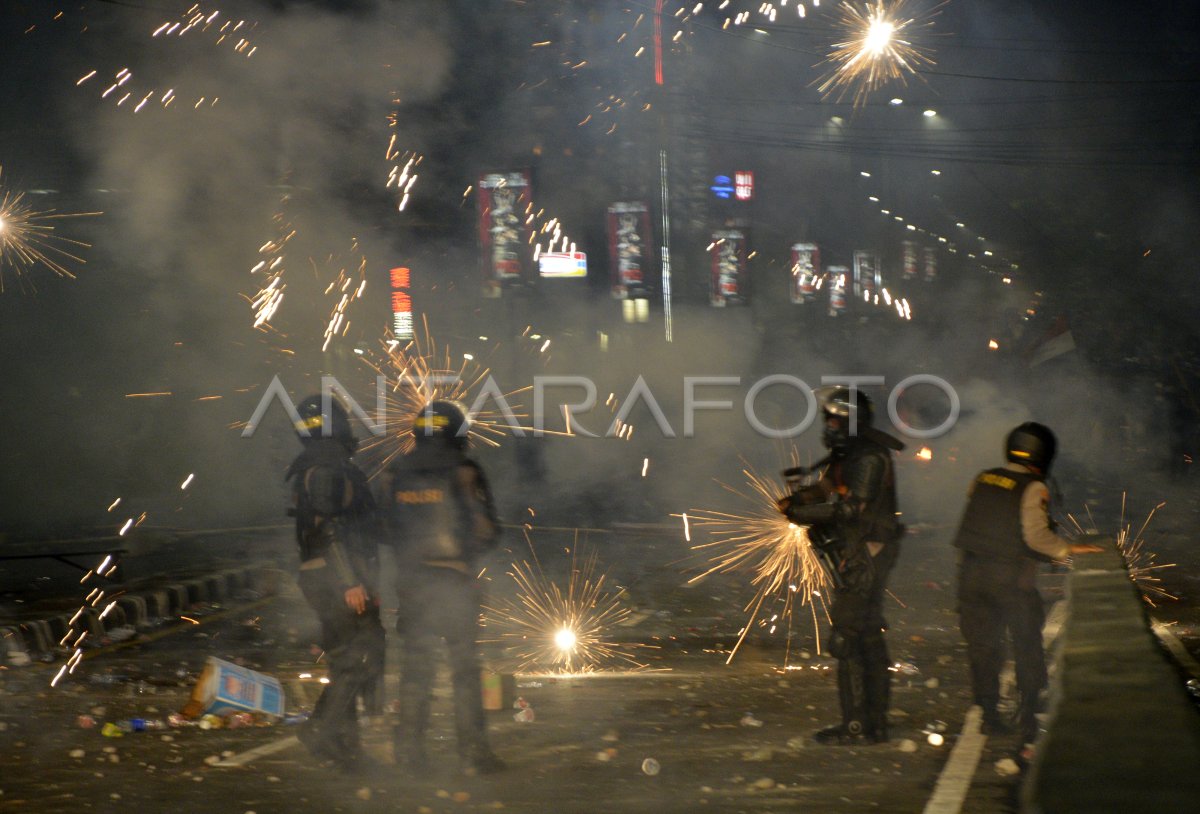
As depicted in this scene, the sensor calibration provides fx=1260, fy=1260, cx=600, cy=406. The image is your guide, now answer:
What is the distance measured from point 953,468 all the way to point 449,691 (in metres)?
12.9

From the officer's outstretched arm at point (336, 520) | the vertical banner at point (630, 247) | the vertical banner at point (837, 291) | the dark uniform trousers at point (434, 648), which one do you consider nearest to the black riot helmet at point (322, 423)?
the officer's outstretched arm at point (336, 520)

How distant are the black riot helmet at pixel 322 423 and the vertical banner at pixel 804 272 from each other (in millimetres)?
24755

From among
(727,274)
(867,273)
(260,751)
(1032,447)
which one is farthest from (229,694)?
(867,273)

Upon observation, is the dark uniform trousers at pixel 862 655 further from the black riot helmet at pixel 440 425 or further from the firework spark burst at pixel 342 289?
the firework spark burst at pixel 342 289

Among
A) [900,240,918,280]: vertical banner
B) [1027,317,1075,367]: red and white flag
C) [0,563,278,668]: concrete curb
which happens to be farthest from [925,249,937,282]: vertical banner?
[0,563,278,668]: concrete curb

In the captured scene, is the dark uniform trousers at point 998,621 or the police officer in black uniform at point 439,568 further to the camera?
the dark uniform trousers at point 998,621

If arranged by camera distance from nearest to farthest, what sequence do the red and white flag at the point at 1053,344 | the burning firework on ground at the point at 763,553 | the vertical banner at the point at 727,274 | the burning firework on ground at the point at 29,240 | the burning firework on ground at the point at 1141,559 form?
the burning firework on ground at the point at 763,553 → the burning firework on ground at the point at 1141,559 → the burning firework on ground at the point at 29,240 → the vertical banner at the point at 727,274 → the red and white flag at the point at 1053,344

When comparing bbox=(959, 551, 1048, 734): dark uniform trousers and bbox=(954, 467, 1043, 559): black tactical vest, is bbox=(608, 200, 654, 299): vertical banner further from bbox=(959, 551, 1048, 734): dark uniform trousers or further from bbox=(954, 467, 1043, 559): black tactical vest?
bbox=(959, 551, 1048, 734): dark uniform trousers

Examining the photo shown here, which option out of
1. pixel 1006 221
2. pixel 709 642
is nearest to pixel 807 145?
pixel 1006 221

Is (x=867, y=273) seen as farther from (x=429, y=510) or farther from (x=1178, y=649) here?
(x=429, y=510)

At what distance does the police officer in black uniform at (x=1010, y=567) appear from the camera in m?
5.00

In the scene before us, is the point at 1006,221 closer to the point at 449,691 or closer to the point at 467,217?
the point at 467,217

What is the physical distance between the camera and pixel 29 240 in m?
14.8

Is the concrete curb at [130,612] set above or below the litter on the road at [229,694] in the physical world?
above
